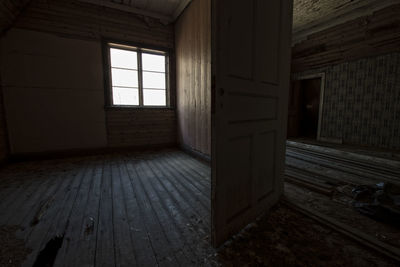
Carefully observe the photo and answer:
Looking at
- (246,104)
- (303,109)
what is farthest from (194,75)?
(303,109)

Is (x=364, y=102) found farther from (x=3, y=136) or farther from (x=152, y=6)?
(x=3, y=136)

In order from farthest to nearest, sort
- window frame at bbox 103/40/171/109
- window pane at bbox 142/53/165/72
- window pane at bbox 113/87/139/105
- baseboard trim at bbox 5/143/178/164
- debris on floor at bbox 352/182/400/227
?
window pane at bbox 142/53/165/72
window pane at bbox 113/87/139/105
window frame at bbox 103/40/171/109
baseboard trim at bbox 5/143/178/164
debris on floor at bbox 352/182/400/227

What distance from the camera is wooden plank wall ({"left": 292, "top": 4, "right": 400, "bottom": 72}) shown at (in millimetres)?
3467

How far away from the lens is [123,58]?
3.93m

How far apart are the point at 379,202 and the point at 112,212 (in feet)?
8.29

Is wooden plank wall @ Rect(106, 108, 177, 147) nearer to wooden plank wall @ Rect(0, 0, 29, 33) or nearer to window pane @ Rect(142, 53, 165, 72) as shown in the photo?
window pane @ Rect(142, 53, 165, 72)

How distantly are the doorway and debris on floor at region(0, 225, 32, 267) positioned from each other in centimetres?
622

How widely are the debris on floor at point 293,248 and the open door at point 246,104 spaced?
0.10m

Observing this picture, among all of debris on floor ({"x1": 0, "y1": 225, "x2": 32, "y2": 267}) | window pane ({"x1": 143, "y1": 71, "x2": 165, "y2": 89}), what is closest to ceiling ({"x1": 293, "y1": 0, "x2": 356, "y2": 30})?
window pane ({"x1": 143, "y1": 71, "x2": 165, "y2": 89})

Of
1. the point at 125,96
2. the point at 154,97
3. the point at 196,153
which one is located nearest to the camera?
the point at 196,153

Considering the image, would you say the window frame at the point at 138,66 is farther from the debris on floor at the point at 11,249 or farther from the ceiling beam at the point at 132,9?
the debris on floor at the point at 11,249

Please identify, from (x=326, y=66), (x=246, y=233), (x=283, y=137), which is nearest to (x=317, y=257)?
(x=246, y=233)

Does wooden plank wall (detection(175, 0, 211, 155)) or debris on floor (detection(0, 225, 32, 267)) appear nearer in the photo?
debris on floor (detection(0, 225, 32, 267))

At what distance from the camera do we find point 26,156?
322 centimetres
